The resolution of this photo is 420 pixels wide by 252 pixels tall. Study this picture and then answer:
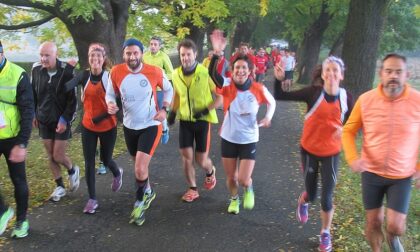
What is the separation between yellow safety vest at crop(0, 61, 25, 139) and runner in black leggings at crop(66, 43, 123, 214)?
101 cm

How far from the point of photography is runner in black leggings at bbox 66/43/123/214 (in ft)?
18.4

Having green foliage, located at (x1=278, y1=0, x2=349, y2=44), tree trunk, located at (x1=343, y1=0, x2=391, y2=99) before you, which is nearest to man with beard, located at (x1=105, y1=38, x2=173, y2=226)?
tree trunk, located at (x1=343, y1=0, x2=391, y2=99)

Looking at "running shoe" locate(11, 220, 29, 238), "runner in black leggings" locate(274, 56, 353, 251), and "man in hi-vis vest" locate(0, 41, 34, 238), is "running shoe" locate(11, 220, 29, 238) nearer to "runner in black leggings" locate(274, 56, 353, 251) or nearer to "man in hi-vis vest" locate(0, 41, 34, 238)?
"man in hi-vis vest" locate(0, 41, 34, 238)

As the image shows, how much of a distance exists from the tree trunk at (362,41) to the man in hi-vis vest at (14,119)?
841 centimetres

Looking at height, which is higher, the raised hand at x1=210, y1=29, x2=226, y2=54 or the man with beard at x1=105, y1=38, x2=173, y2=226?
the raised hand at x1=210, y1=29, x2=226, y2=54

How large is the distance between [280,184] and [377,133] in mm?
3325

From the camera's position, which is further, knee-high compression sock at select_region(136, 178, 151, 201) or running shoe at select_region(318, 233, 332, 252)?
knee-high compression sock at select_region(136, 178, 151, 201)

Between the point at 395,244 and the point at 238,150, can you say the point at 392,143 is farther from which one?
the point at 238,150

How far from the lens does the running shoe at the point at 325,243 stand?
15.5 ft

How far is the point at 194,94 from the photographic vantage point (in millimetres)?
5855

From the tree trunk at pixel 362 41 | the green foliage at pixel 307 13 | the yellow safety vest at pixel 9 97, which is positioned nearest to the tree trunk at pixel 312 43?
the green foliage at pixel 307 13

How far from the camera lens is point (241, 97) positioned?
5.34 meters

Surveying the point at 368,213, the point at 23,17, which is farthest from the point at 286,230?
the point at 23,17

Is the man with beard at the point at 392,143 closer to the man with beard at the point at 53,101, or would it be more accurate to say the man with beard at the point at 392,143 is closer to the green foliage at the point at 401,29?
the man with beard at the point at 53,101
